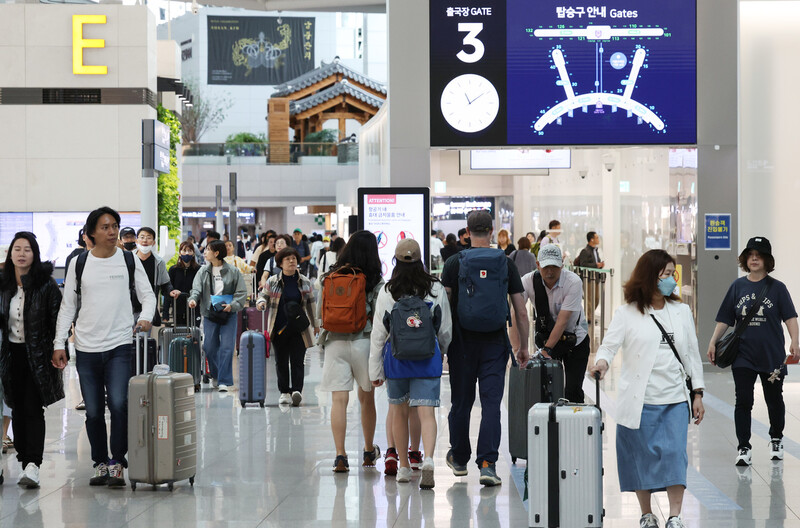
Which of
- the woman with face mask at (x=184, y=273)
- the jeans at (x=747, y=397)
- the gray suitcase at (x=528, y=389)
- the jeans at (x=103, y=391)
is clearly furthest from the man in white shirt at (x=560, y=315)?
the woman with face mask at (x=184, y=273)

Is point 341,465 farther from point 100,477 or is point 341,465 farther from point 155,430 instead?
point 100,477

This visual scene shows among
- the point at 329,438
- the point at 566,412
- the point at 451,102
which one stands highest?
the point at 451,102

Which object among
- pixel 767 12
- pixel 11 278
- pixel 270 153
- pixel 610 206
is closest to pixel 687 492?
pixel 11 278

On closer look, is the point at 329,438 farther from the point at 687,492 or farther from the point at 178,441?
the point at 687,492

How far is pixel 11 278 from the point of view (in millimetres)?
6734

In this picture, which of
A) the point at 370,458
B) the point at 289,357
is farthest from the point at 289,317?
the point at 370,458

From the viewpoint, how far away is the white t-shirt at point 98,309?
6.52m

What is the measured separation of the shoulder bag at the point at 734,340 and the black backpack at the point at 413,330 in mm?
2069

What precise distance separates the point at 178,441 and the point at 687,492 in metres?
3.04

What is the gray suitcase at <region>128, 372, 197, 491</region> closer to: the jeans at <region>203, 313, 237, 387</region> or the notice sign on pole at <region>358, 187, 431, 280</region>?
→ the jeans at <region>203, 313, 237, 387</region>

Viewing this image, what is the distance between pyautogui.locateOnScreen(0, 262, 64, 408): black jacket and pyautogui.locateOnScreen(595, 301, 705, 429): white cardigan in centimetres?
339

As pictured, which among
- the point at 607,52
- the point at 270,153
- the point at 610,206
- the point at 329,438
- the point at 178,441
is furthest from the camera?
the point at 270,153

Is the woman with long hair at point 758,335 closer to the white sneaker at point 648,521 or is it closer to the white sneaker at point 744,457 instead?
the white sneaker at point 744,457

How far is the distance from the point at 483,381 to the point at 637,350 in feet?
5.35
